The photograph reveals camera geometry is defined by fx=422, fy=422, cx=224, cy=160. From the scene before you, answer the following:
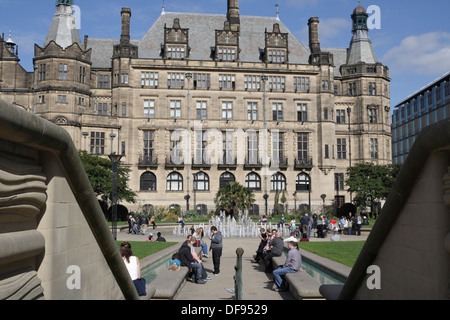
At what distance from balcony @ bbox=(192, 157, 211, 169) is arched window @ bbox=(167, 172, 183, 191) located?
7.69 ft

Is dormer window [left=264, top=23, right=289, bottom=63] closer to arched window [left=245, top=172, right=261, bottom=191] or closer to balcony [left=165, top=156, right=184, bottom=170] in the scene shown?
arched window [left=245, top=172, right=261, bottom=191]

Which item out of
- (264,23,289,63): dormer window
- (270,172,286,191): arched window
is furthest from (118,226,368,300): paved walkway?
(264,23,289,63): dormer window

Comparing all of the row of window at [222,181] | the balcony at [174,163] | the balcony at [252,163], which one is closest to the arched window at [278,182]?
the row of window at [222,181]

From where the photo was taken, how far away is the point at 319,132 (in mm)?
55906

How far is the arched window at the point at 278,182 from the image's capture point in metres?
54.8

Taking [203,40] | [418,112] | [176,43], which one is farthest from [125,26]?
[418,112]

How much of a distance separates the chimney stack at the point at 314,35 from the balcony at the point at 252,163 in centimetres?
1753

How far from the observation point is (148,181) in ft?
174

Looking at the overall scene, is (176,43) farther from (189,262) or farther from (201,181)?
(189,262)

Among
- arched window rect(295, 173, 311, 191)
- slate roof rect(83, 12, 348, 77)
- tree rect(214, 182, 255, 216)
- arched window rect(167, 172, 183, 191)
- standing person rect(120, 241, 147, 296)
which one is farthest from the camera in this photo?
slate roof rect(83, 12, 348, 77)

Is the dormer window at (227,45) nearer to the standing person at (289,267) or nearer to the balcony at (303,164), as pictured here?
the balcony at (303,164)

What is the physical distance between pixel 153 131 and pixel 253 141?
A: 1294 cm

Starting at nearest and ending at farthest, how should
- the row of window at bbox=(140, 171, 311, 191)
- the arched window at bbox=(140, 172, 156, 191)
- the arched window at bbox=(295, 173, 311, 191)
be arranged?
the arched window at bbox=(140, 172, 156, 191), the row of window at bbox=(140, 171, 311, 191), the arched window at bbox=(295, 173, 311, 191)

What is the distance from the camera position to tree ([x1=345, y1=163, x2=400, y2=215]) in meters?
47.8
